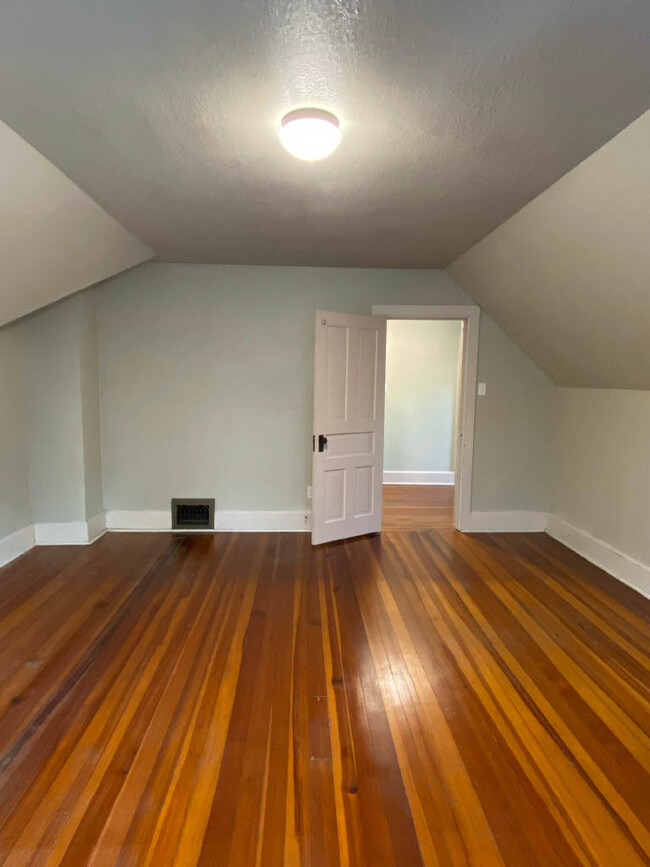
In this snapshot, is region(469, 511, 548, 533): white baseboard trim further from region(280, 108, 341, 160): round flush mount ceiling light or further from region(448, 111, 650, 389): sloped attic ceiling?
region(280, 108, 341, 160): round flush mount ceiling light

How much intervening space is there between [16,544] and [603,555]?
4.76m

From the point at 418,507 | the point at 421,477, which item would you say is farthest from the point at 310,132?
the point at 421,477

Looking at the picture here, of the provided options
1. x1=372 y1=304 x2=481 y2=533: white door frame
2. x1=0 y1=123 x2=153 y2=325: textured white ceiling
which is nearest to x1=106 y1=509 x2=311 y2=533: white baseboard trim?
x1=372 y1=304 x2=481 y2=533: white door frame

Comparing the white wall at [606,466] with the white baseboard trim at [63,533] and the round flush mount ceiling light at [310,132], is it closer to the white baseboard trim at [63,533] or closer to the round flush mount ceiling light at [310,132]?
the round flush mount ceiling light at [310,132]

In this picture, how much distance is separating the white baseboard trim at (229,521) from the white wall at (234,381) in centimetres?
8

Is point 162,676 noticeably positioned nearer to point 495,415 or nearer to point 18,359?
point 18,359

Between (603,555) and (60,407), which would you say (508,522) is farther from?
(60,407)

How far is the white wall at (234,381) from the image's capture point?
4.08 metres

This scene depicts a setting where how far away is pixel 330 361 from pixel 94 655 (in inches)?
105

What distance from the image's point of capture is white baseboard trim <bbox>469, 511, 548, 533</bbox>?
170 inches

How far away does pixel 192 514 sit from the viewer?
4.21 meters

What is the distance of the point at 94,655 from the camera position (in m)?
2.32

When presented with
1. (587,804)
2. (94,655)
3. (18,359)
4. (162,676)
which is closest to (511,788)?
(587,804)

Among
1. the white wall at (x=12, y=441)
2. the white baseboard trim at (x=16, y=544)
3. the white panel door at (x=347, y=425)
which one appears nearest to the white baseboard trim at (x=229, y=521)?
the white panel door at (x=347, y=425)
